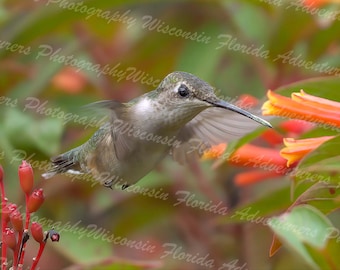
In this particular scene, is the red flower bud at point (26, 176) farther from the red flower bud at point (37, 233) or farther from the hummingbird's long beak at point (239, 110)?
the hummingbird's long beak at point (239, 110)

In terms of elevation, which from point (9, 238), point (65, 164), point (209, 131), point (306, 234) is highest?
point (306, 234)

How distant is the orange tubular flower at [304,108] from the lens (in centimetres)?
171

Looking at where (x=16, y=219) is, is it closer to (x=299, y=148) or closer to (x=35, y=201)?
(x=35, y=201)

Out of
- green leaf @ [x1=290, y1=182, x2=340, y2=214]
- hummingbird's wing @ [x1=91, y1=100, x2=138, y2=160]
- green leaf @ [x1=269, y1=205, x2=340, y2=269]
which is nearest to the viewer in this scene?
green leaf @ [x1=269, y1=205, x2=340, y2=269]

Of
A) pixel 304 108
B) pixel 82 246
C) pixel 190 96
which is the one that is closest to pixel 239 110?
pixel 190 96

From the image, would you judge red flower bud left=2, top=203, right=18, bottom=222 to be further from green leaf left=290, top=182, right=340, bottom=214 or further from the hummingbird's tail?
the hummingbird's tail

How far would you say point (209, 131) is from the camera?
226 centimetres

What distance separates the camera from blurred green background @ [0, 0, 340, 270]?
271cm

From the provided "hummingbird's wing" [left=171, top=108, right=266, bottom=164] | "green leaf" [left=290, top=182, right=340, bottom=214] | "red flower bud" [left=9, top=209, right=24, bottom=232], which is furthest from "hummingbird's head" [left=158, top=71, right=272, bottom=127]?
"red flower bud" [left=9, top=209, right=24, bottom=232]

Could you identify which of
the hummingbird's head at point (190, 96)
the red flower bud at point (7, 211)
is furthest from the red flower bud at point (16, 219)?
the hummingbird's head at point (190, 96)

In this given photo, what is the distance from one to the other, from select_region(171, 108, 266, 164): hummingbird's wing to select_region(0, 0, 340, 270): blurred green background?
326 mm

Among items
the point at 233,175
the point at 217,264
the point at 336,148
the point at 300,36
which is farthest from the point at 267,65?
the point at 336,148

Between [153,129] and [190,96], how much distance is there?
0.58 feet

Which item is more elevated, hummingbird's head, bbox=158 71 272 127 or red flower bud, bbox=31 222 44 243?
hummingbird's head, bbox=158 71 272 127
